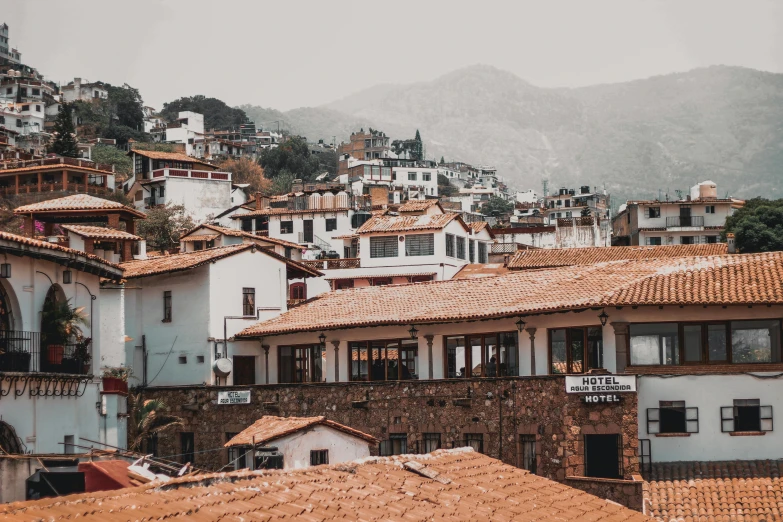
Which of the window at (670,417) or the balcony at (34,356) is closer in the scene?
the balcony at (34,356)

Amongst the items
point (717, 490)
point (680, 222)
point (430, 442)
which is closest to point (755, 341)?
point (717, 490)

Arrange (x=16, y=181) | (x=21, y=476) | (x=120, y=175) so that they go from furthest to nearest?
1. (x=120, y=175)
2. (x=16, y=181)
3. (x=21, y=476)

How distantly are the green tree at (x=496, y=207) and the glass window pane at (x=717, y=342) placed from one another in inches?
3881

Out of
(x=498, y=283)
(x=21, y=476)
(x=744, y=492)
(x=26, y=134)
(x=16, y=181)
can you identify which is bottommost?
A: (x=744, y=492)

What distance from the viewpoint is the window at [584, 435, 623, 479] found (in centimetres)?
3709

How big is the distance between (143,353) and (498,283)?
14818mm

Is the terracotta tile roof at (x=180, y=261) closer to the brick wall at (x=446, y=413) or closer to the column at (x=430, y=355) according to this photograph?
the brick wall at (x=446, y=413)

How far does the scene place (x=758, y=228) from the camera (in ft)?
297

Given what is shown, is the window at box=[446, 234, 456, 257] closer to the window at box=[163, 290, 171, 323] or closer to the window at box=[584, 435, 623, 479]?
the window at box=[163, 290, 171, 323]

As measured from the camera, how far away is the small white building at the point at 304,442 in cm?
3394

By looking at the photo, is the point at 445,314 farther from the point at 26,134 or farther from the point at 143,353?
the point at 26,134

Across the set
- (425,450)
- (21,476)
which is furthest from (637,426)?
(21,476)

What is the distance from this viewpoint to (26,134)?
142 meters

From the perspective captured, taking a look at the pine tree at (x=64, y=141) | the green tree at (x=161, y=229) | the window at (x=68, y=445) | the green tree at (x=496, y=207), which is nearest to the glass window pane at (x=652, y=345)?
the window at (x=68, y=445)
